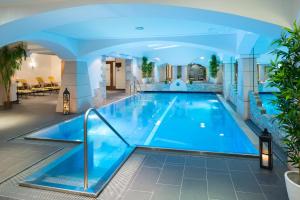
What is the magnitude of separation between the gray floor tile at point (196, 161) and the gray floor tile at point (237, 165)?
0.41 m

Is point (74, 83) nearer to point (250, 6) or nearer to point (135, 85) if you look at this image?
point (250, 6)

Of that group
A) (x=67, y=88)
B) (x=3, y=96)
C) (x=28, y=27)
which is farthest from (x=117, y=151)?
(x=3, y=96)

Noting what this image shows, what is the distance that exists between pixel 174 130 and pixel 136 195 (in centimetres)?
417

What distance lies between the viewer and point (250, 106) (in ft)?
25.9

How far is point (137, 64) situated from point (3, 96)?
10.5 metres

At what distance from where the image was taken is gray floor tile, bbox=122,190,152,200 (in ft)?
9.38

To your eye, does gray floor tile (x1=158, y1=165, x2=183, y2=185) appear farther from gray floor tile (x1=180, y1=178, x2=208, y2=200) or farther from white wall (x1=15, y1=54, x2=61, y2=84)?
white wall (x1=15, y1=54, x2=61, y2=84)

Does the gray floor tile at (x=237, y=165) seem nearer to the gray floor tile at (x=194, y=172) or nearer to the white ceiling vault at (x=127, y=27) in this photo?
the gray floor tile at (x=194, y=172)

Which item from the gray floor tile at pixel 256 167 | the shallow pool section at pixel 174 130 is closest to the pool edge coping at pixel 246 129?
the shallow pool section at pixel 174 130

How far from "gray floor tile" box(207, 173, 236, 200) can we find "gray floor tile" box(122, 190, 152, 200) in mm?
787

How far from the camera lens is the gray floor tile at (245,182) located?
3052mm

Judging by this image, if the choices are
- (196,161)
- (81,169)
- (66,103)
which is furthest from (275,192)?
(66,103)

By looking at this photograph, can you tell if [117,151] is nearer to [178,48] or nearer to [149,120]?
[149,120]

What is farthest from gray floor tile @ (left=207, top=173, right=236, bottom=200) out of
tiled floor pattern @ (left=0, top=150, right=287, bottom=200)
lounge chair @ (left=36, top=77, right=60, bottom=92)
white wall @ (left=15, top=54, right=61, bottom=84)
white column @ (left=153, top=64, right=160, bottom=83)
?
white column @ (left=153, top=64, right=160, bottom=83)
